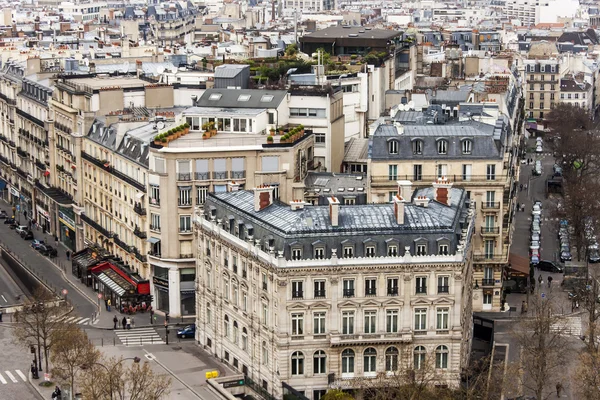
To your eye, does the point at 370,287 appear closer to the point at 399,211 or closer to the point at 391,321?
the point at 391,321

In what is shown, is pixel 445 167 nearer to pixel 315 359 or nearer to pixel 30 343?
pixel 315 359

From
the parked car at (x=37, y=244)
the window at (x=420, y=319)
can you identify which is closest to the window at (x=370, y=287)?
the window at (x=420, y=319)

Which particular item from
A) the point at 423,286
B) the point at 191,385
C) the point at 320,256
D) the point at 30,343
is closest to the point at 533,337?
the point at 423,286

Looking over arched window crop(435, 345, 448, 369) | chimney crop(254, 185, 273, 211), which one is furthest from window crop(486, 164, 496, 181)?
arched window crop(435, 345, 448, 369)

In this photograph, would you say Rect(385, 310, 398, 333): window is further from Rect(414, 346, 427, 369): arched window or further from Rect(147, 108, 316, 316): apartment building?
Rect(147, 108, 316, 316): apartment building

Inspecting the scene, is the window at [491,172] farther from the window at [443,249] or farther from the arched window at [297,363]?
the arched window at [297,363]
